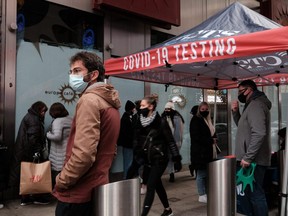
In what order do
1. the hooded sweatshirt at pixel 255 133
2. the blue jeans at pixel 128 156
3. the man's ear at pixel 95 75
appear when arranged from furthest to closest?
the blue jeans at pixel 128 156 < the hooded sweatshirt at pixel 255 133 < the man's ear at pixel 95 75

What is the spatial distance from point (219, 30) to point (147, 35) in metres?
4.42

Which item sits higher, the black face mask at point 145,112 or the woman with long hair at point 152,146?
the black face mask at point 145,112

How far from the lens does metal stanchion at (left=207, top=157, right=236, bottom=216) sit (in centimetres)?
353

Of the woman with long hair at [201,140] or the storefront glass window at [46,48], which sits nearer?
the woman with long hair at [201,140]

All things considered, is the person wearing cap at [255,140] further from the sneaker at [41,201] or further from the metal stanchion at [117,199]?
the sneaker at [41,201]

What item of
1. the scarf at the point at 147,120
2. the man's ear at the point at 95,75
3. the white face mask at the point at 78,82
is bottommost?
the scarf at the point at 147,120

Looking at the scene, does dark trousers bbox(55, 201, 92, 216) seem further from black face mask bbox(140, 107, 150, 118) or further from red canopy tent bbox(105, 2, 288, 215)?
black face mask bbox(140, 107, 150, 118)

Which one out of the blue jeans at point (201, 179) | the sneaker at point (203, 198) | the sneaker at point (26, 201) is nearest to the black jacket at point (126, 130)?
the blue jeans at point (201, 179)

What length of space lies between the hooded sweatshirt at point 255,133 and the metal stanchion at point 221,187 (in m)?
0.40

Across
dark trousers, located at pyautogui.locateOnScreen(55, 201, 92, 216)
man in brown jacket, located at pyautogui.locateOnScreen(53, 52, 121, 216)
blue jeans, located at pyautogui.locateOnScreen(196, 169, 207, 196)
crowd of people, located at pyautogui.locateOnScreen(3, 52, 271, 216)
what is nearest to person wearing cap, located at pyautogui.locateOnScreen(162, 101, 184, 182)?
crowd of people, located at pyautogui.locateOnScreen(3, 52, 271, 216)

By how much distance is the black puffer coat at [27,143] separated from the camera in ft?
16.8

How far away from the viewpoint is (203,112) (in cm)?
533

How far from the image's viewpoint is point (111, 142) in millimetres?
2381

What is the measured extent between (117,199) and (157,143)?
200 cm
